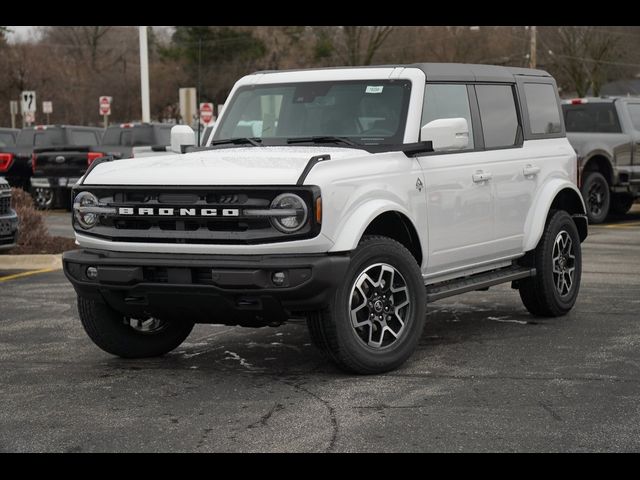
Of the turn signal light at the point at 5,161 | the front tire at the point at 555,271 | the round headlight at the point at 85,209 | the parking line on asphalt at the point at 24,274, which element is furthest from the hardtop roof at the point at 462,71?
the turn signal light at the point at 5,161

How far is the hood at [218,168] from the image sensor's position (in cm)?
692

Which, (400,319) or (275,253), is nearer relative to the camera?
(275,253)

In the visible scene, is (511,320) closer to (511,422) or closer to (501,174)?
(501,174)

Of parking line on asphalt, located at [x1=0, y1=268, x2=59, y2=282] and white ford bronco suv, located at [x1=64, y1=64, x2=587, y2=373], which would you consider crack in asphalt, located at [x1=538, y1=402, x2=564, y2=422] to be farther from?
parking line on asphalt, located at [x1=0, y1=268, x2=59, y2=282]

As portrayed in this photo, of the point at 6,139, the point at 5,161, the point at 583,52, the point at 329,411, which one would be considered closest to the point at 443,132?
the point at 329,411

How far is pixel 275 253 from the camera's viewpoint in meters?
6.89

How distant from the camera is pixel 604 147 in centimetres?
1944

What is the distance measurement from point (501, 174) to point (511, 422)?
9.97 ft

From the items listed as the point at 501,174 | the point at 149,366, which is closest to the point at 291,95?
the point at 501,174

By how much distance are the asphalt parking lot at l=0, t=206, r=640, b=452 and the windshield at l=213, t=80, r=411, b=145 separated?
1525 mm

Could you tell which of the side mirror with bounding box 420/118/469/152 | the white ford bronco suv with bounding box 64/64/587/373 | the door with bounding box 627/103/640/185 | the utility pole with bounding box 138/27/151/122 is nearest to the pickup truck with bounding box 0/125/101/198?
the utility pole with bounding box 138/27/151/122

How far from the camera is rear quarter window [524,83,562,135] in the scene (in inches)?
375
